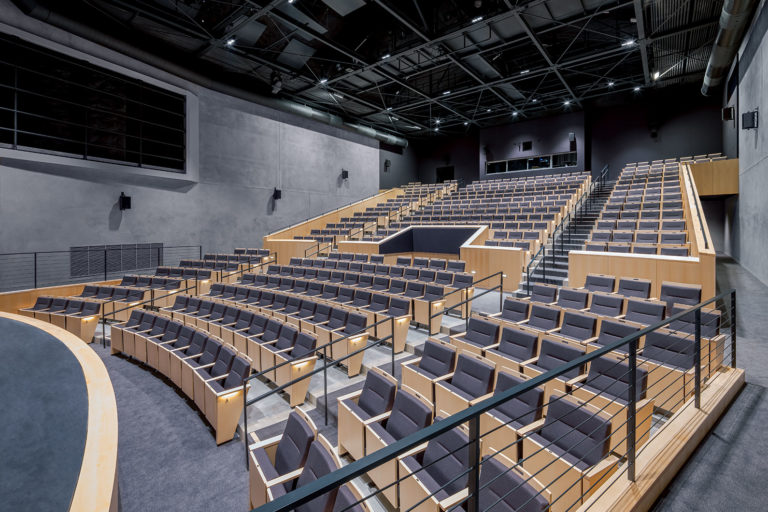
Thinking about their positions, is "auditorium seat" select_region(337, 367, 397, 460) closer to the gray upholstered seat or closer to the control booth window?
the gray upholstered seat

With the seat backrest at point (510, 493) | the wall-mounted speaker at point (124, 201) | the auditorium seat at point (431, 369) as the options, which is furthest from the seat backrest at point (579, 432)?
the wall-mounted speaker at point (124, 201)

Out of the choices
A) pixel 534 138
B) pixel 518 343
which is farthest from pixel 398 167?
pixel 518 343

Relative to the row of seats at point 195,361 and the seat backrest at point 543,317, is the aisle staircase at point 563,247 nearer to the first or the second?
the seat backrest at point 543,317

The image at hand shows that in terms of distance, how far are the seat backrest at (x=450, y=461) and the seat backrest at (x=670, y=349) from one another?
5.20 feet

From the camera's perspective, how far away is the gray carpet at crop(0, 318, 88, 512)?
1.09 meters

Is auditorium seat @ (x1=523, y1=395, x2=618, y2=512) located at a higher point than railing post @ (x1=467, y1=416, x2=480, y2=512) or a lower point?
lower

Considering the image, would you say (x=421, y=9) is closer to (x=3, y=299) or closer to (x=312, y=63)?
(x=312, y=63)

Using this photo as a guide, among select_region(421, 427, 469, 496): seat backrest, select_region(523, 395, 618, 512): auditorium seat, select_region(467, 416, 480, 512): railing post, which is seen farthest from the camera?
select_region(421, 427, 469, 496): seat backrest

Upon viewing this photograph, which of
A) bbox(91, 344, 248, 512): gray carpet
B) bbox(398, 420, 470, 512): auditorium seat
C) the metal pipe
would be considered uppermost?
the metal pipe

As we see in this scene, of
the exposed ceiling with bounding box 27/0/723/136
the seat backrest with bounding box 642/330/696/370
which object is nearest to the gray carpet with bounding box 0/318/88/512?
the seat backrest with bounding box 642/330/696/370

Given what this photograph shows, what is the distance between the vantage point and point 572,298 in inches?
157

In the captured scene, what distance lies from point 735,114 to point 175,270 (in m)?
11.9

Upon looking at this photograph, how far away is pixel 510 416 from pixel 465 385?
36 cm

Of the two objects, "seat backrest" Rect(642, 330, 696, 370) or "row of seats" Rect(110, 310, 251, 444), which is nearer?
"seat backrest" Rect(642, 330, 696, 370)
